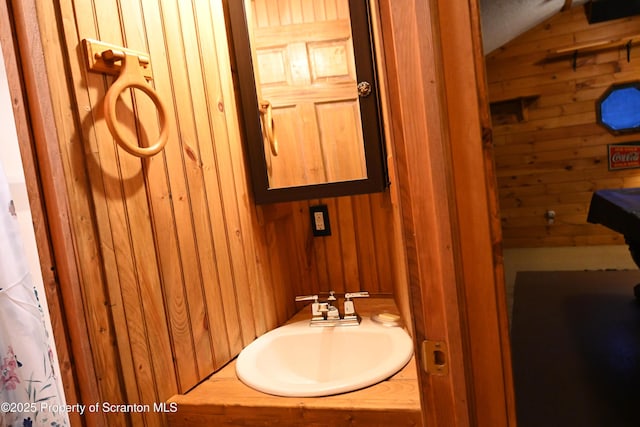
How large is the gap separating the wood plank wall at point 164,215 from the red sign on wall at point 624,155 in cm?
471

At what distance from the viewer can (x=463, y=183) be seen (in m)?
0.64

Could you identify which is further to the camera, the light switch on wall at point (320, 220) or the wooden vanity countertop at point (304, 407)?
the light switch on wall at point (320, 220)

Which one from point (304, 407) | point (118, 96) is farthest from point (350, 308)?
point (118, 96)

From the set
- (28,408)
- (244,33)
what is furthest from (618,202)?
(28,408)

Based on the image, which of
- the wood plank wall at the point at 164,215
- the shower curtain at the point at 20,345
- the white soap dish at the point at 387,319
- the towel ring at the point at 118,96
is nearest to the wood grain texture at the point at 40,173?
the wood plank wall at the point at 164,215

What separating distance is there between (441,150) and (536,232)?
5596 mm

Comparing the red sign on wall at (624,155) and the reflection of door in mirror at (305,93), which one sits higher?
the reflection of door in mirror at (305,93)

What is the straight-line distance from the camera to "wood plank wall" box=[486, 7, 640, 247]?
502cm

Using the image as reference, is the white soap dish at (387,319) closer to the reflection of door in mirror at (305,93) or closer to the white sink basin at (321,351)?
the white sink basin at (321,351)

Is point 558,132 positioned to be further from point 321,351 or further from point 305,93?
point 321,351

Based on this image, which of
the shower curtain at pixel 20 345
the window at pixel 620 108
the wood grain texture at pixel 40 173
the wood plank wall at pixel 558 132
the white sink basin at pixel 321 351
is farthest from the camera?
the wood plank wall at pixel 558 132

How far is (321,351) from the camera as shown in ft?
5.17

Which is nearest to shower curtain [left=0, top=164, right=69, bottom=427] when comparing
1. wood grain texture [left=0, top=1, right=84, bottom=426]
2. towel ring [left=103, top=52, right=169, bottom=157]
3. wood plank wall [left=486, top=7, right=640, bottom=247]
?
wood grain texture [left=0, top=1, right=84, bottom=426]

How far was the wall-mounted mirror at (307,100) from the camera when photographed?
1.55 meters
